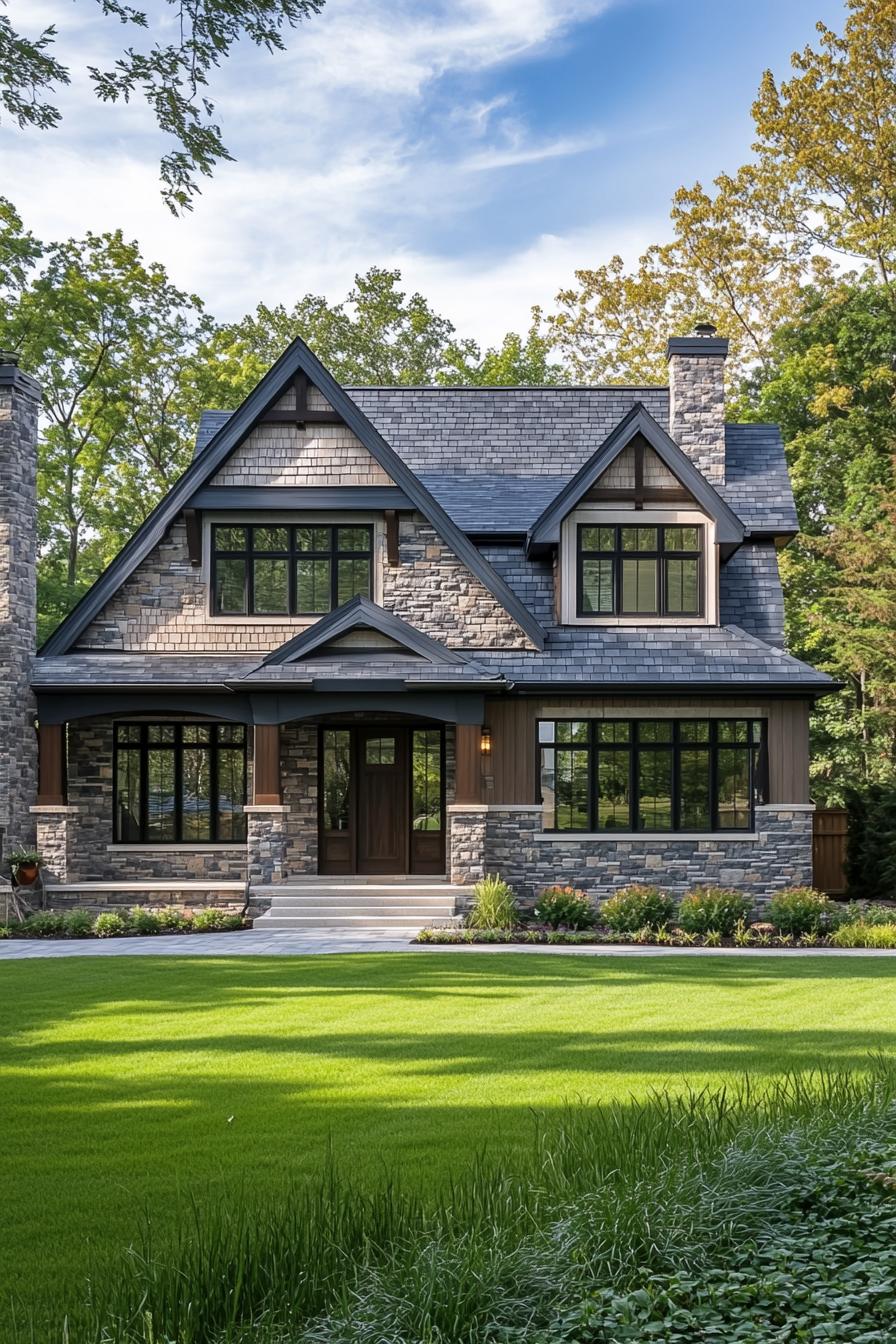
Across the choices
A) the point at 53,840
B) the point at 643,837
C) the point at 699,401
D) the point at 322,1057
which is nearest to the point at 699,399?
the point at 699,401

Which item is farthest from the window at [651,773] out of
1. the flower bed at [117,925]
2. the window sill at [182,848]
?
the flower bed at [117,925]

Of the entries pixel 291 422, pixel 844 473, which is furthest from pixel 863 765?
pixel 291 422

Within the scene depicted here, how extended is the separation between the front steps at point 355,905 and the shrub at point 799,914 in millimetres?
4379

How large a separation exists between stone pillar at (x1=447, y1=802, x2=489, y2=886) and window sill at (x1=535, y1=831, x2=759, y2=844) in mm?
1115

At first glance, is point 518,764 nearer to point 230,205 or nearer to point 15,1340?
point 230,205

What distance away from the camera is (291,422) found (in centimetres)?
2045

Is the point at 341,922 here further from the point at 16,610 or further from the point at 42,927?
the point at 16,610

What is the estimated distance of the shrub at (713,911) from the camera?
658 inches

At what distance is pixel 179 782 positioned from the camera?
20.6 meters

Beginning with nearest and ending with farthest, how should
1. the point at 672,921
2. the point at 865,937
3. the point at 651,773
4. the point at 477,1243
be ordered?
the point at 477,1243 → the point at 865,937 → the point at 672,921 → the point at 651,773

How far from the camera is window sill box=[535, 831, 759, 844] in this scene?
19.2m

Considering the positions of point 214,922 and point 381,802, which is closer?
point 214,922

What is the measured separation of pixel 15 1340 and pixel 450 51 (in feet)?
30.4

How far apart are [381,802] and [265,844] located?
2.48 metres
